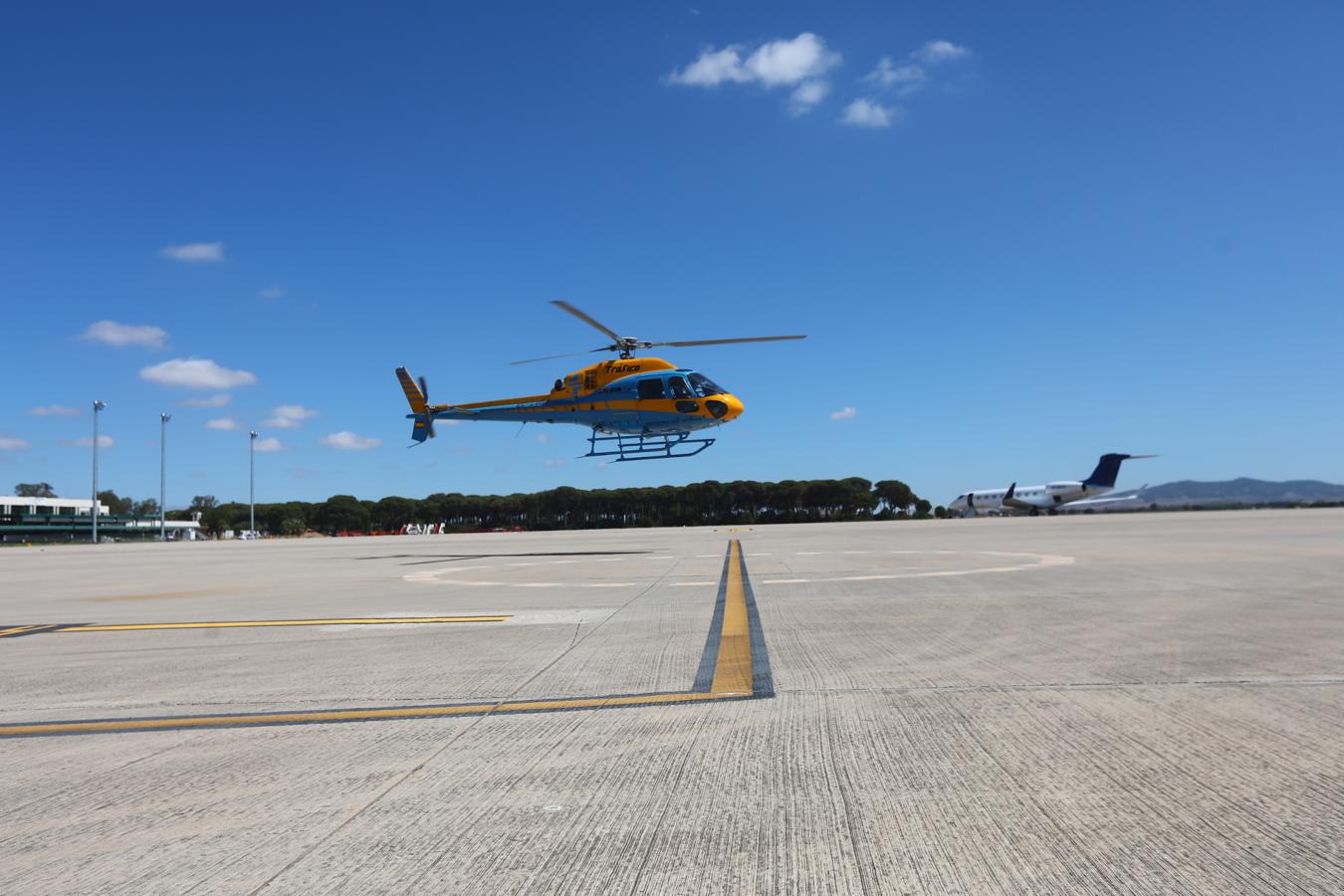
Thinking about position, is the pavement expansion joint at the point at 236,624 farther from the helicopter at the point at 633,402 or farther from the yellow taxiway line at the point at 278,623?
the helicopter at the point at 633,402

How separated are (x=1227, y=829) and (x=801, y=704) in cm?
250

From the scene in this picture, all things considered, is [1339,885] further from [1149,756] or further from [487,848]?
[487,848]

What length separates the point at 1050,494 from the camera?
90375 mm

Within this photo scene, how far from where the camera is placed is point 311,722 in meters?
5.12

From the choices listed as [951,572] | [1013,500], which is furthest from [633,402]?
[1013,500]

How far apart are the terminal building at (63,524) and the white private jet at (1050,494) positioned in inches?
4130

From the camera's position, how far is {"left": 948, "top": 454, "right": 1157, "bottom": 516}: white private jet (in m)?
87.4

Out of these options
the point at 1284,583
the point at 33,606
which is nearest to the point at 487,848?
the point at 1284,583

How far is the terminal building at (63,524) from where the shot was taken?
121875 millimetres

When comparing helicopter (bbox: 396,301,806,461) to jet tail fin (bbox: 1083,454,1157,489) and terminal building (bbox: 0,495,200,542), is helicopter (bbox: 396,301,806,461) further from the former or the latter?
terminal building (bbox: 0,495,200,542)

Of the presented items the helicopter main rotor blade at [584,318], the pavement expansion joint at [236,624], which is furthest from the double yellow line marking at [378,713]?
the helicopter main rotor blade at [584,318]

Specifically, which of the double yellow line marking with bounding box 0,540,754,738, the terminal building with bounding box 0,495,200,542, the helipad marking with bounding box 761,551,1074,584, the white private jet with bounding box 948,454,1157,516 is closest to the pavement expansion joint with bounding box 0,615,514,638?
the double yellow line marking with bounding box 0,540,754,738

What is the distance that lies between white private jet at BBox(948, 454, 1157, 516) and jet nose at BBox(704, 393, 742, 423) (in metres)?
69.1

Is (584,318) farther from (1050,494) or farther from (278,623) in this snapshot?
(1050,494)
